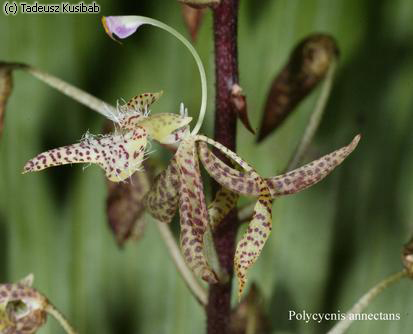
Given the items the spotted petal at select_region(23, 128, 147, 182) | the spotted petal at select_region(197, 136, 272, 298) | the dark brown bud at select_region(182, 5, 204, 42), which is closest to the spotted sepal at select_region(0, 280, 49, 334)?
the spotted petal at select_region(23, 128, 147, 182)

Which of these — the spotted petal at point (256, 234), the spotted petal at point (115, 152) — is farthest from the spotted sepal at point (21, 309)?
the spotted petal at point (256, 234)

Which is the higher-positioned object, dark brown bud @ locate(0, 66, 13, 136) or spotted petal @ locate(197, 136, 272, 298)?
dark brown bud @ locate(0, 66, 13, 136)

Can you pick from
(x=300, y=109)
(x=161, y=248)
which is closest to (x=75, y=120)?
(x=161, y=248)

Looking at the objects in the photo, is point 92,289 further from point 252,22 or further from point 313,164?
point 313,164

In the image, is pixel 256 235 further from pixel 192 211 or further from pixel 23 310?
pixel 23 310

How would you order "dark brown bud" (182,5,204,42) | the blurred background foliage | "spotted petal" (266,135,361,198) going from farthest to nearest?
1. the blurred background foliage
2. "dark brown bud" (182,5,204,42)
3. "spotted petal" (266,135,361,198)

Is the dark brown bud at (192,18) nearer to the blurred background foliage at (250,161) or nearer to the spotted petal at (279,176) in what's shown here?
the blurred background foliage at (250,161)

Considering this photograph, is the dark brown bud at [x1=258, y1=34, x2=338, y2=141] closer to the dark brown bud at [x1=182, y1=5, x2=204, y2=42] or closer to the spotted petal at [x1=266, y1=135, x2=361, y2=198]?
the dark brown bud at [x1=182, y1=5, x2=204, y2=42]

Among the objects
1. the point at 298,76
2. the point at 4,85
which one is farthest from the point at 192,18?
the point at 4,85
